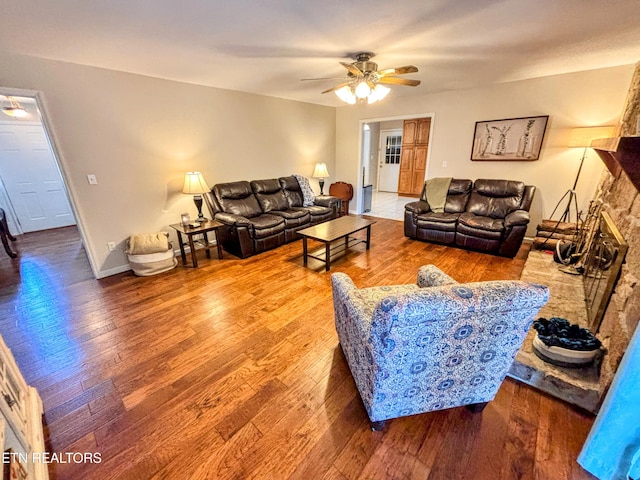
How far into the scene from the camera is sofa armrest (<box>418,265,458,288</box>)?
1.57 meters

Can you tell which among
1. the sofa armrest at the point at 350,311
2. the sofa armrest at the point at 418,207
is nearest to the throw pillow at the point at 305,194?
the sofa armrest at the point at 418,207

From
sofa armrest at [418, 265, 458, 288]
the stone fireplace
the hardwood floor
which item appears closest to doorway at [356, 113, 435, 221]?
the hardwood floor

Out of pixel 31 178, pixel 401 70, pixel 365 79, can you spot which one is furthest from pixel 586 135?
pixel 31 178

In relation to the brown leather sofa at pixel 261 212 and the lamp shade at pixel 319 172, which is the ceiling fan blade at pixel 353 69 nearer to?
the brown leather sofa at pixel 261 212

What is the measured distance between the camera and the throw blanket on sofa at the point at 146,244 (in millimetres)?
3080

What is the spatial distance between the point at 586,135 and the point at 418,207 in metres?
2.08

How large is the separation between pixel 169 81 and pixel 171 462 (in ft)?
12.8

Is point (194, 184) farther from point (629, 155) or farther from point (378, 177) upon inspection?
point (378, 177)

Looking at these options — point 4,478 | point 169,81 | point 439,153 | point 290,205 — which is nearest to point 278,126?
point 290,205

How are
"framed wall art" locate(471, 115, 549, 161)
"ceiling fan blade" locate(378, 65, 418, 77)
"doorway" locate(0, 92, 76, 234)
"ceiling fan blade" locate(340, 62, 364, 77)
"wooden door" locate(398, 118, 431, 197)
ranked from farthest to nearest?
"wooden door" locate(398, 118, 431, 197) → "doorway" locate(0, 92, 76, 234) → "framed wall art" locate(471, 115, 549, 161) → "ceiling fan blade" locate(340, 62, 364, 77) → "ceiling fan blade" locate(378, 65, 418, 77)

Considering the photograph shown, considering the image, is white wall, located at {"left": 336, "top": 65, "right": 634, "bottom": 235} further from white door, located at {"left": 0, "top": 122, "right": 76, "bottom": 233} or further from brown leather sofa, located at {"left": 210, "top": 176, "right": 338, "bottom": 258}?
white door, located at {"left": 0, "top": 122, "right": 76, "bottom": 233}

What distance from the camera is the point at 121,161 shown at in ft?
10.2

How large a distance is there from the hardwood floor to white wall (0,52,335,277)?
98 cm

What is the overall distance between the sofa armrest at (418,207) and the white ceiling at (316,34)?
1822 millimetres
